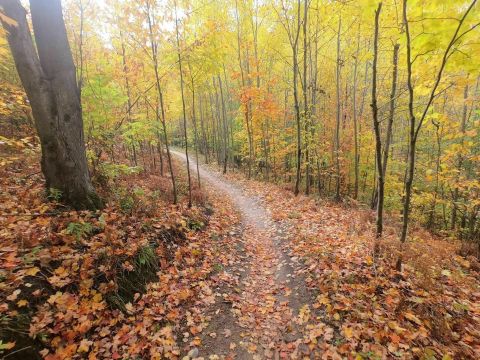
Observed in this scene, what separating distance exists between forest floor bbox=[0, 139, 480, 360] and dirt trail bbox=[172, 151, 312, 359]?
23mm

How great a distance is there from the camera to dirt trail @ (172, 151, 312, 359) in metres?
4.08

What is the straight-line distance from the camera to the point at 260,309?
495 centimetres

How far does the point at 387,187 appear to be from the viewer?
56.0ft

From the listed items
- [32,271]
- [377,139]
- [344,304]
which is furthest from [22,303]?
[377,139]

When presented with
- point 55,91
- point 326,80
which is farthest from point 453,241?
point 326,80

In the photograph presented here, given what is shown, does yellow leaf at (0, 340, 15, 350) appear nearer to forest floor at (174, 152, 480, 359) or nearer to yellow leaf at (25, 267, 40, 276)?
yellow leaf at (25, 267, 40, 276)

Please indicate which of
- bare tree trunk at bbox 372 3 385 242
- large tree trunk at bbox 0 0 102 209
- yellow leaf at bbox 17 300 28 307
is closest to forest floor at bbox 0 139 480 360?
yellow leaf at bbox 17 300 28 307

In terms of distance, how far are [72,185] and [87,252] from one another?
1.62 m

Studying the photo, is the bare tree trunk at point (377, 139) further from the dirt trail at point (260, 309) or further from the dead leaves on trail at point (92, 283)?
the dead leaves on trail at point (92, 283)

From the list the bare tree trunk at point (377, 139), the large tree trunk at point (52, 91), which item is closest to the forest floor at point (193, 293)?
the large tree trunk at point (52, 91)

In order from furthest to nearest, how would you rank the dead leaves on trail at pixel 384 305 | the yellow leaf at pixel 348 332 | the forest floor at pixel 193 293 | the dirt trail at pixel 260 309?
the dirt trail at pixel 260 309
the yellow leaf at pixel 348 332
the dead leaves on trail at pixel 384 305
the forest floor at pixel 193 293

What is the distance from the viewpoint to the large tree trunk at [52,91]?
4.80 metres

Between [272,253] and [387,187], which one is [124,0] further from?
[387,187]

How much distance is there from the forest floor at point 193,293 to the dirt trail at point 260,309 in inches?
0.9
